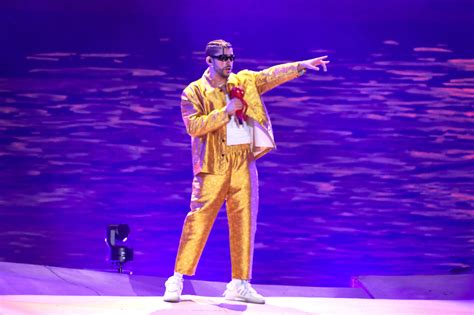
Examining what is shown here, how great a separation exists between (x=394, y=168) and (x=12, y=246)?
2.73m

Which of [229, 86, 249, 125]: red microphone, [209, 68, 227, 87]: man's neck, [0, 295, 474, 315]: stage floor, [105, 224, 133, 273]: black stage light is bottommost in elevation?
[0, 295, 474, 315]: stage floor

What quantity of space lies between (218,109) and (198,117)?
111mm

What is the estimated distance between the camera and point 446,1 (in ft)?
20.3

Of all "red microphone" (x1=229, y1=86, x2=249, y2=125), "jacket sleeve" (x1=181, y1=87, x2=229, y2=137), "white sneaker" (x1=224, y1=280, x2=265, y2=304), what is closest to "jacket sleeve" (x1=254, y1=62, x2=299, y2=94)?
"red microphone" (x1=229, y1=86, x2=249, y2=125)

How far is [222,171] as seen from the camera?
4551 millimetres

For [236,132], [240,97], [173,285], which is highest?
[240,97]

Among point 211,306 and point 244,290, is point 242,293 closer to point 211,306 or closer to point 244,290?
point 244,290

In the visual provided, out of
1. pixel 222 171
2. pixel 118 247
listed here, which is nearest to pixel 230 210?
pixel 222 171

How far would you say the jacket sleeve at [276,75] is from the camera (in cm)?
457

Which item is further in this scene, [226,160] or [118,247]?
[118,247]

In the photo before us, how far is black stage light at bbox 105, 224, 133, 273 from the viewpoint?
18.4 ft

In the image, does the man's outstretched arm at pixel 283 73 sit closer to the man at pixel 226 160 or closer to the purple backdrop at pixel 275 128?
the man at pixel 226 160

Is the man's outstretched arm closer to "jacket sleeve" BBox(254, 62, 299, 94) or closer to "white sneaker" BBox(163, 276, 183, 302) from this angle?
"jacket sleeve" BBox(254, 62, 299, 94)

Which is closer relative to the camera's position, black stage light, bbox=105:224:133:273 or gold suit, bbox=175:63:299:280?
gold suit, bbox=175:63:299:280
